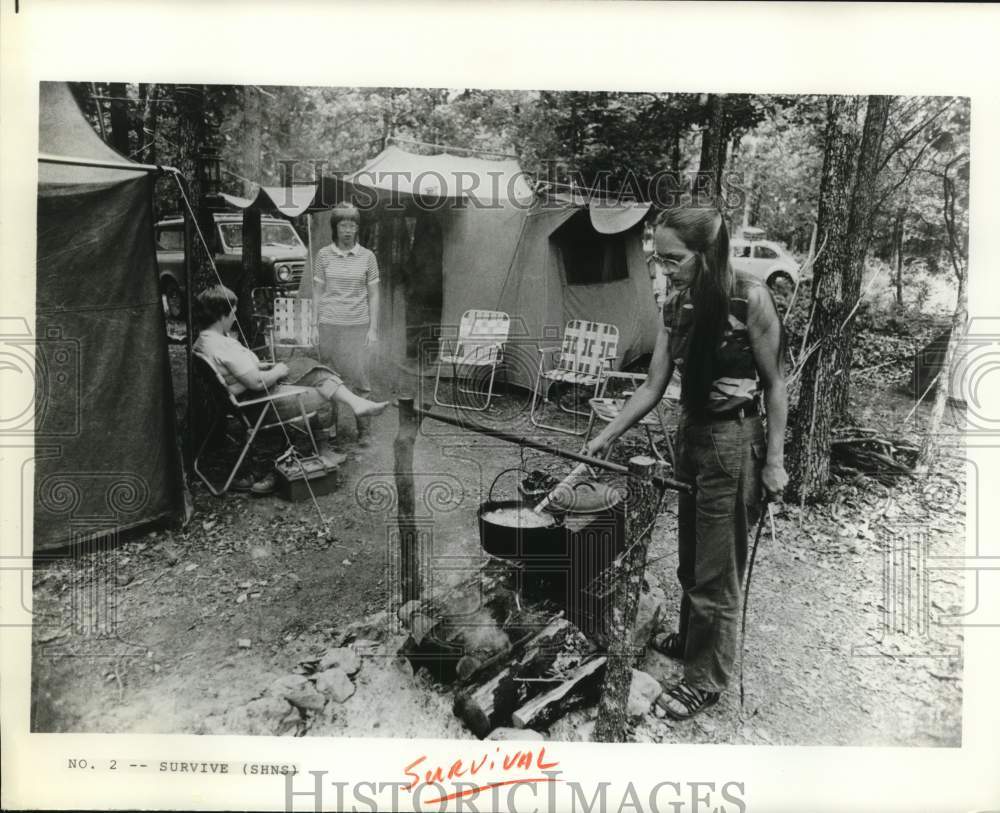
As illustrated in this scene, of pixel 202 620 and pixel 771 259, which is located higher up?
pixel 771 259

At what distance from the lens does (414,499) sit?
10.9 feet

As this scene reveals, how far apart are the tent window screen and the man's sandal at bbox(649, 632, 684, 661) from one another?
1579 millimetres

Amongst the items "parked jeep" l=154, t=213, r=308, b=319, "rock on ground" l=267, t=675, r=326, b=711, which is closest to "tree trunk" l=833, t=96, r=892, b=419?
"parked jeep" l=154, t=213, r=308, b=319

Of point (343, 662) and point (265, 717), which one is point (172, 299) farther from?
point (265, 717)

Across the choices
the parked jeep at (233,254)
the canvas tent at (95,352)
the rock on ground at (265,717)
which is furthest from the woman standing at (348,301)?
the rock on ground at (265,717)

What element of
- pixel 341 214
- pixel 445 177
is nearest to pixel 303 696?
pixel 341 214

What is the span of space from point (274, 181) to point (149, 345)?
897 mm

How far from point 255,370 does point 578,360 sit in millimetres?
1415

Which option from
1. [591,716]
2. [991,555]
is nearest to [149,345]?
[591,716]

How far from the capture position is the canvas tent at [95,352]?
3.21m

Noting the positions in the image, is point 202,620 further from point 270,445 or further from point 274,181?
point 274,181

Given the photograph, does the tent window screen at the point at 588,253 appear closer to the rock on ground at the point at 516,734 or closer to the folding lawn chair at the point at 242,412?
the folding lawn chair at the point at 242,412

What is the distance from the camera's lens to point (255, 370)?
3.31m

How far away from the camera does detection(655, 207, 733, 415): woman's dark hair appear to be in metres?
3.13
